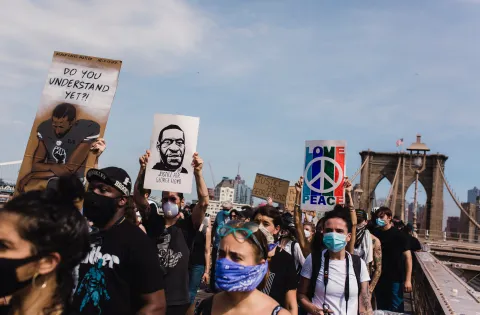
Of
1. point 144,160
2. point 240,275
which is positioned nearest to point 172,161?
point 144,160

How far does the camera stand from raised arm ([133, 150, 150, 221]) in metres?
4.61

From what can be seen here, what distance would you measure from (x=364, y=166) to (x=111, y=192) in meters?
60.0

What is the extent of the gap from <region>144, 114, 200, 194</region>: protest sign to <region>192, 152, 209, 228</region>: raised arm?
0.42ft

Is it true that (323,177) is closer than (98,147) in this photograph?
No

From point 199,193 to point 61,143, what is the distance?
4.65 ft

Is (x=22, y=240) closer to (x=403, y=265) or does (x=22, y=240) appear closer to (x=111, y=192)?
(x=111, y=192)

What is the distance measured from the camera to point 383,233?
291 inches

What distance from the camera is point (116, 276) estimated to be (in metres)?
2.65

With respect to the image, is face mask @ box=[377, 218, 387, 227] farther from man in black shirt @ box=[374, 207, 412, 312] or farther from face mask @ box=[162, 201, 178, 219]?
face mask @ box=[162, 201, 178, 219]

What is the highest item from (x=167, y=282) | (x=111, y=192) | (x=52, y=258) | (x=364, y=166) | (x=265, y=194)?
(x=364, y=166)

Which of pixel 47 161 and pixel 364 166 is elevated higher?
pixel 364 166

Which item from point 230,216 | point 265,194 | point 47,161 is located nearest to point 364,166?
point 265,194

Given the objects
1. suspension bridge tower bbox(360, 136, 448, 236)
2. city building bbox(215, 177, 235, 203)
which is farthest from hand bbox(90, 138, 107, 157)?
city building bbox(215, 177, 235, 203)

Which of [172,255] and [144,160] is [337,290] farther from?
[144,160]
